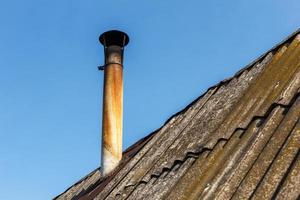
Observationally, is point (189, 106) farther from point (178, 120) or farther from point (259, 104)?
point (259, 104)

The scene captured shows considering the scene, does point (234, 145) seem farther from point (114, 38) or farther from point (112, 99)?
point (114, 38)

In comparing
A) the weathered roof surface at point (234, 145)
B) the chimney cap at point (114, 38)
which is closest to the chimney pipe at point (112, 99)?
the chimney cap at point (114, 38)

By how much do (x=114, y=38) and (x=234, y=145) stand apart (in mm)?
4907

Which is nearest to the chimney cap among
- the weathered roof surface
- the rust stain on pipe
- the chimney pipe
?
the chimney pipe

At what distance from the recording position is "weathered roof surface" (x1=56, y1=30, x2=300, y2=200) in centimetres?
323

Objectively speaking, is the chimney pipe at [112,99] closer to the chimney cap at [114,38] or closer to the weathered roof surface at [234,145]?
the chimney cap at [114,38]

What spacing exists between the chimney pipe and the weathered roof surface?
42.8 inches

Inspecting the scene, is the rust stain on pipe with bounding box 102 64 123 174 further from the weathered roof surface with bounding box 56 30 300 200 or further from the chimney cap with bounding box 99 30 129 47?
the weathered roof surface with bounding box 56 30 300 200

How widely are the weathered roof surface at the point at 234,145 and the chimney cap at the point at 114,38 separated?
7.51 feet

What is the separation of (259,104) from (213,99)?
145 centimetres

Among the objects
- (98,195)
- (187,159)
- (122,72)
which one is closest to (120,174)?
(98,195)

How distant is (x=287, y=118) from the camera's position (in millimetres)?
3727

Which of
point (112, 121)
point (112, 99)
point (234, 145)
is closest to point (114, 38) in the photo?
point (112, 99)

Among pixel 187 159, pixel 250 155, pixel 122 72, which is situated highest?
pixel 122 72
